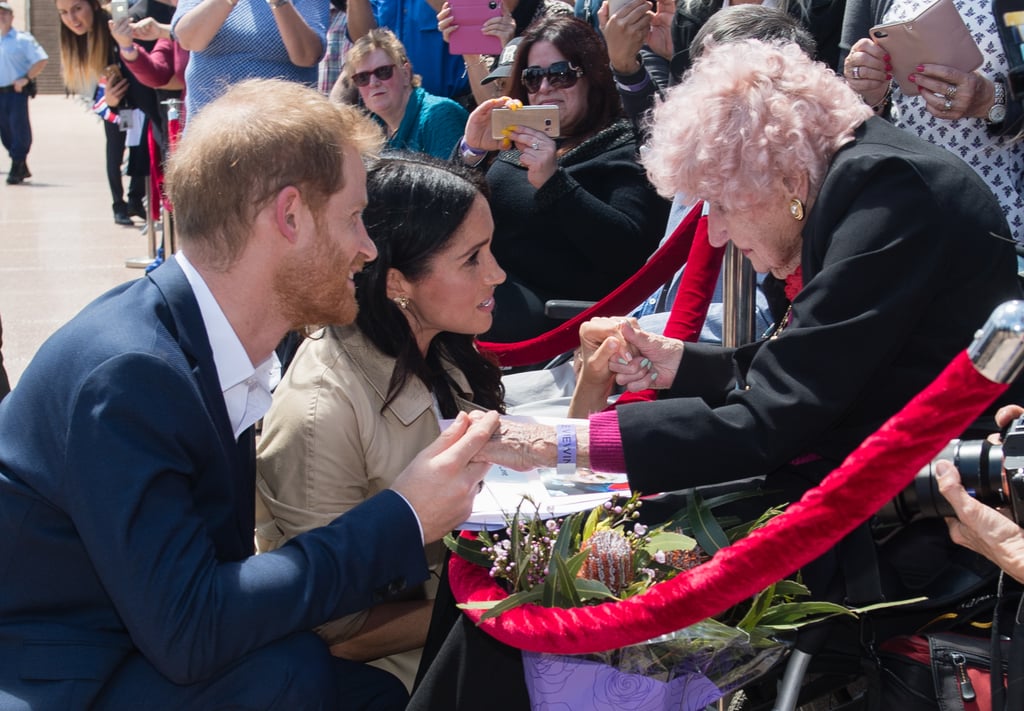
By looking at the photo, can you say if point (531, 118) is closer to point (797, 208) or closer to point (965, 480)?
point (797, 208)

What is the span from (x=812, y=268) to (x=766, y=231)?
17 cm

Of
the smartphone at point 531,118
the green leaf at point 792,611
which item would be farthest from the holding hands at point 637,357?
the smartphone at point 531,118

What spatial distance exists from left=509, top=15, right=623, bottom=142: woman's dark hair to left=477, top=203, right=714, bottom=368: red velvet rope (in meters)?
1.09

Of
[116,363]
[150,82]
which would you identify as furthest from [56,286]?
[116,363]

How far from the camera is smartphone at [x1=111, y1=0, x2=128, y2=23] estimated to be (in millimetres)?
7367

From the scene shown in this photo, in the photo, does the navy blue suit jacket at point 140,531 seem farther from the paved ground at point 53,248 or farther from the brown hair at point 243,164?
the paved ground at point 53,248

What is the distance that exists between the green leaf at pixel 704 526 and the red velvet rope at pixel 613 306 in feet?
4.41

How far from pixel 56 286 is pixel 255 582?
7.12 m

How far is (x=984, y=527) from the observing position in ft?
6.70

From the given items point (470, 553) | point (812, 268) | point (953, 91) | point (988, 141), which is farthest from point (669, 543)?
point (988, 141)

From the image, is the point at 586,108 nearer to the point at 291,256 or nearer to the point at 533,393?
the point at 533,393

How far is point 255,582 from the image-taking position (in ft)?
6.64

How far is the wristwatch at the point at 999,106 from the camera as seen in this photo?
3.34 metres

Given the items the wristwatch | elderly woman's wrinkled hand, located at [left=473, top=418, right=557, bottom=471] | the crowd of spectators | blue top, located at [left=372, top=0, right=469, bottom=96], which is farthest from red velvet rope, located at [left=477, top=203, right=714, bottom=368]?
blue top, located at [left=372, top=0, right=469, bottom=96]
